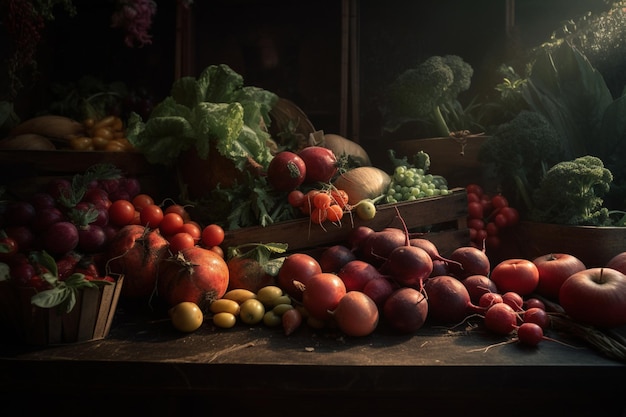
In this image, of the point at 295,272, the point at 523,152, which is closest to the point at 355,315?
the point at 295,272

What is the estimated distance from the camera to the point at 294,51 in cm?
355

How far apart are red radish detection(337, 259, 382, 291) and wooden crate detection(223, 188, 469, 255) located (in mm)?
291

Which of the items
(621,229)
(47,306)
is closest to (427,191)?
(621,229)

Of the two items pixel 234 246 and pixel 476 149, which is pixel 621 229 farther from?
pixel 234 246

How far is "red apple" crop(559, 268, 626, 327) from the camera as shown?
5.39ft

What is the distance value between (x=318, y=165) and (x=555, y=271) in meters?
1.01

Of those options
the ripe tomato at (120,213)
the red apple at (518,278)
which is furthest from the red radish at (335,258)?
the ripe tomato at (120,213)

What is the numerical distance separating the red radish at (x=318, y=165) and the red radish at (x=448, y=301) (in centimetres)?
72

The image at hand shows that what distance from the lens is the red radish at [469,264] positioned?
1941 millimetres

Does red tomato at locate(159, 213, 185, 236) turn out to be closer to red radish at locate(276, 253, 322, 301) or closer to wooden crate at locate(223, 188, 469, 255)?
wooden crate at locate(223, 188, 469, 255)

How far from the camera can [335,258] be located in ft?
6.63

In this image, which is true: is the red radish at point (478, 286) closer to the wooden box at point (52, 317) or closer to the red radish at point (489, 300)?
the red radish at point (489, 300)

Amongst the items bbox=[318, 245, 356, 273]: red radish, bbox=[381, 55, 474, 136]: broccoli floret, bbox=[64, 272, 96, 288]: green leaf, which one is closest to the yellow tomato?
bbox=[64, 272, 96, 288]: green leaf

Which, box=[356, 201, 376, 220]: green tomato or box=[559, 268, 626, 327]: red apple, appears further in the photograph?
box=[356, 201, 376, 220]: green tomato
